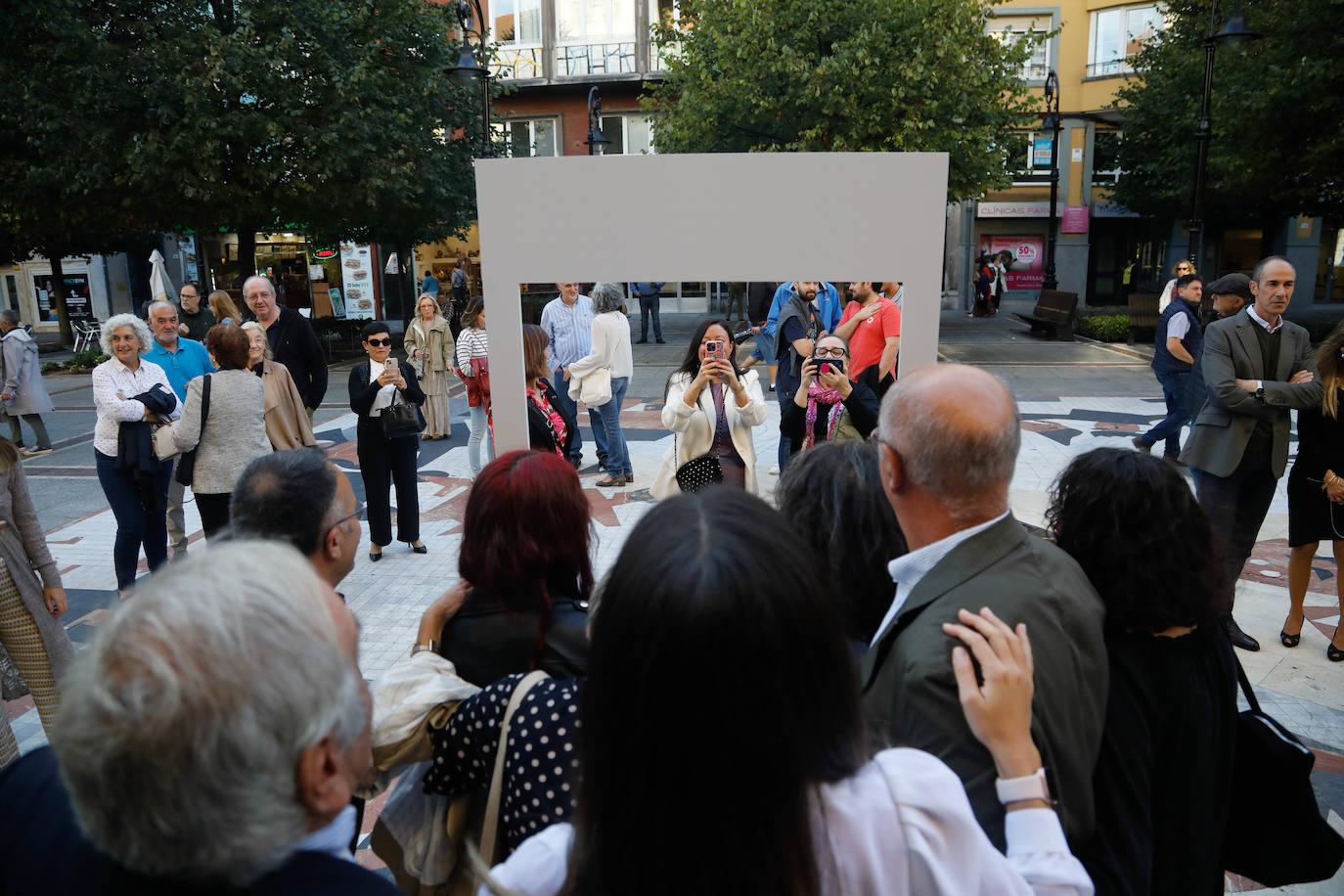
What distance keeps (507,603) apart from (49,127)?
639 inches

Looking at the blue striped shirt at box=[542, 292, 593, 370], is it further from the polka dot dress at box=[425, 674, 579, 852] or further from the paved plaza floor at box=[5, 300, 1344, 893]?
the polka dot dress at box=[425, 674, 579, 852]

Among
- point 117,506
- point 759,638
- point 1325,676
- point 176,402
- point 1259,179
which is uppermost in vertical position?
point 1259,179

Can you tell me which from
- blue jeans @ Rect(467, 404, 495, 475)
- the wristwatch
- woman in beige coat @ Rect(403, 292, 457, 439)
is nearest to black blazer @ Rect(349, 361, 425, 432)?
blue jeans @ Rect(467, 404, 495, 475)

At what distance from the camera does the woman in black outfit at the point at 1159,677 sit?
178cm

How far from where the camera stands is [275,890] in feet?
3.50

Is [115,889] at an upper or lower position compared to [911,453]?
lower

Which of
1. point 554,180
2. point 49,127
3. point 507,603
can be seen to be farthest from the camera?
point 49,127

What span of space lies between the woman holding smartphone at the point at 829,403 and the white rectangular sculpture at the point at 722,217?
0.74 metres

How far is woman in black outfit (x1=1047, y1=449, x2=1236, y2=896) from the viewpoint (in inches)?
70.2

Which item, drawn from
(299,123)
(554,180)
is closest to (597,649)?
(554,180)

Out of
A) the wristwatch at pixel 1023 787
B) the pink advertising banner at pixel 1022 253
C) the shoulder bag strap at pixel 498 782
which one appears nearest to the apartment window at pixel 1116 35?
the pink advertising banner at pixel 1022 253

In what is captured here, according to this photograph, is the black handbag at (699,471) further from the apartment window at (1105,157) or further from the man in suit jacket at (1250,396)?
the apartment window at (1105,157)

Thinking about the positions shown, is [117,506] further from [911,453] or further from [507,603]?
[911,453]

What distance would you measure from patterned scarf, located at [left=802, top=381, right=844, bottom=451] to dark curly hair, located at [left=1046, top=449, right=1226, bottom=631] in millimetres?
3123
